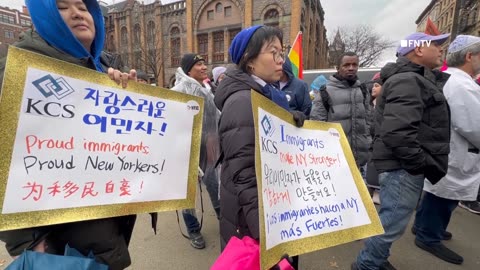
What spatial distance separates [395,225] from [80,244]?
207 centimetres

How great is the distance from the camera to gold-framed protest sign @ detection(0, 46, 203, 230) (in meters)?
0.92

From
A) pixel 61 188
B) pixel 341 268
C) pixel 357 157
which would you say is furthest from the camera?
pixel 357 157

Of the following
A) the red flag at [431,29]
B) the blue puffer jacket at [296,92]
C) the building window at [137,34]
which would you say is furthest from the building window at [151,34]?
the red flag at [431,29]

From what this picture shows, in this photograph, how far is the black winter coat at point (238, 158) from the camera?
3.88 ft

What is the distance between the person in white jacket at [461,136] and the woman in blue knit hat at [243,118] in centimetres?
182

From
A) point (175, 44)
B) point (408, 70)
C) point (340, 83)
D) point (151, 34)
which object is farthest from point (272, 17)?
point (408, 70)

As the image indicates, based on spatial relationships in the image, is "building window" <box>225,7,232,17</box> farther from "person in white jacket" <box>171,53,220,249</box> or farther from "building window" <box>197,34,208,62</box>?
"person in white jacket" <box>171,53,220,249</box>

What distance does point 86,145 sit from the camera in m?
1.09

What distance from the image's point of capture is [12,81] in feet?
2.95

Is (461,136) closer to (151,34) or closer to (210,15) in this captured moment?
(210,15)

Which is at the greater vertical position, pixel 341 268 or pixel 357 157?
pixel 357 157

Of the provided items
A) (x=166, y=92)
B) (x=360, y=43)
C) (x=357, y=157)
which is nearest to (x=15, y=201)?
(x=166, y=92)

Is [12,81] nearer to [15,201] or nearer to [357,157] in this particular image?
[15,201]

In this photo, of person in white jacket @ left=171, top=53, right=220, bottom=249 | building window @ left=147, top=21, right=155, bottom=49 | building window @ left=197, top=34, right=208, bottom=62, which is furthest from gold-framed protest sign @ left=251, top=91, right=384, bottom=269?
building window @ left=147, top=21, right=155, bottom=49
